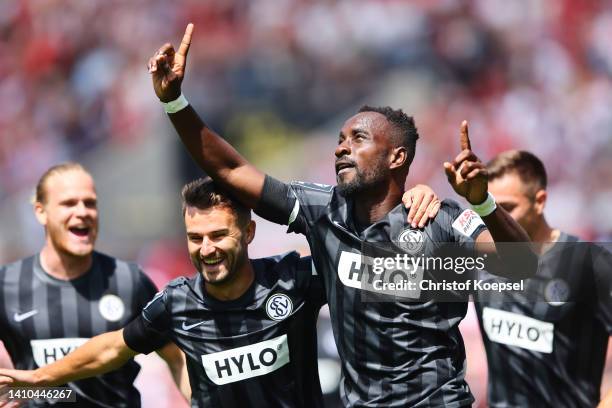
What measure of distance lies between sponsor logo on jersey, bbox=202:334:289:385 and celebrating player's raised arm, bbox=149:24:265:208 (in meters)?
0.67

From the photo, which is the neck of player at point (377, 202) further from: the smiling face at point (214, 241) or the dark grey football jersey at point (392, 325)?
the smiling face at point (214, 241)

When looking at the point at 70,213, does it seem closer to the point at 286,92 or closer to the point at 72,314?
the point at 72,314

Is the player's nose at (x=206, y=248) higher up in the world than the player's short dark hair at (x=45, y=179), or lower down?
lower down

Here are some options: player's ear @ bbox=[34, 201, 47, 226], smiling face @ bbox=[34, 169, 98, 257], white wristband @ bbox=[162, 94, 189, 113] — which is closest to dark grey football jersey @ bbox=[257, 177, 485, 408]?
white wristband @ bbox=[162, 94, 189, 113]

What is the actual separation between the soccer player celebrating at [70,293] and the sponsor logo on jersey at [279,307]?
3.96 ft

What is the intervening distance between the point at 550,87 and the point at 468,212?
9.00 metres

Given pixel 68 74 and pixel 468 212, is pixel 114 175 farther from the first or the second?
pixel 468 212

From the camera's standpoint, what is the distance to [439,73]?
1368 cm

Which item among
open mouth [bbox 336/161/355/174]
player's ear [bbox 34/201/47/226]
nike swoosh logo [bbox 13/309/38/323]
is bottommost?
nike swoosh logo [bbox 13/309/38/323]

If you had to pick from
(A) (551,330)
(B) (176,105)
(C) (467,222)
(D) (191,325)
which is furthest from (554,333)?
(B) (176,105)

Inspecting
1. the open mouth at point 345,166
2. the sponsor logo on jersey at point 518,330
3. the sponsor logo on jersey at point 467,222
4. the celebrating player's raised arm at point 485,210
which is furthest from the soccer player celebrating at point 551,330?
the open mouth at point 345,166

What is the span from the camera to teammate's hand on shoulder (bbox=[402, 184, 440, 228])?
4480 millimetres

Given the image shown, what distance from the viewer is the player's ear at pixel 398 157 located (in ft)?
15.2

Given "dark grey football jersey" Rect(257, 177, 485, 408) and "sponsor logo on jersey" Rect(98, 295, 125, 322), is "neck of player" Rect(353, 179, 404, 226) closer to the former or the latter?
"dark grey football jersey" Rect(257, 177, 485, 408)
